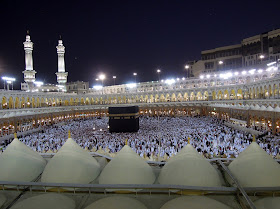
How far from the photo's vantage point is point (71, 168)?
4070 millimetres

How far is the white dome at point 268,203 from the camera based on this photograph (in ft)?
9.20

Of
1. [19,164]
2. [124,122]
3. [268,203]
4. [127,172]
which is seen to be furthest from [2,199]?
[124,122]

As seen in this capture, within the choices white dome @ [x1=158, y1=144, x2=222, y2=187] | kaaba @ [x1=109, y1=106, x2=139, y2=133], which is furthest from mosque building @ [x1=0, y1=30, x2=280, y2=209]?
kaaba @ [x1=109, y1=106, x2=139, y2=133]

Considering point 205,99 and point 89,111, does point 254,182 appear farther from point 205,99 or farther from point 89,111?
point 89,111

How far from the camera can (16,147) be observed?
4699 mm

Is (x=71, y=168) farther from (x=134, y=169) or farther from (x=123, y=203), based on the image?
(x=123, y=203)

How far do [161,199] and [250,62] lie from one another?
35542mm

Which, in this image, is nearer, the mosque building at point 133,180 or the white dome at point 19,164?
the mosque building at point 133,180

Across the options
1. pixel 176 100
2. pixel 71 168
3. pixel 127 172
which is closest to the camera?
pixel 127 172

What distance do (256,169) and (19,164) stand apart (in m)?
4.40

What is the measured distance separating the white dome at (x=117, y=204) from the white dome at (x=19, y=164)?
1.98m

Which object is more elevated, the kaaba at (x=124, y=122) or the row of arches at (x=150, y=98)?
the row of arches at (x=150, y=98)

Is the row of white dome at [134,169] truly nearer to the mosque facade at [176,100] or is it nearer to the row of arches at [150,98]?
the mosque facade at [176,100]

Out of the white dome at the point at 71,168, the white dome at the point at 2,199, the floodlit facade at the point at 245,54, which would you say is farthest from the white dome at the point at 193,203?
the floodlit facade at the point at 245,54
